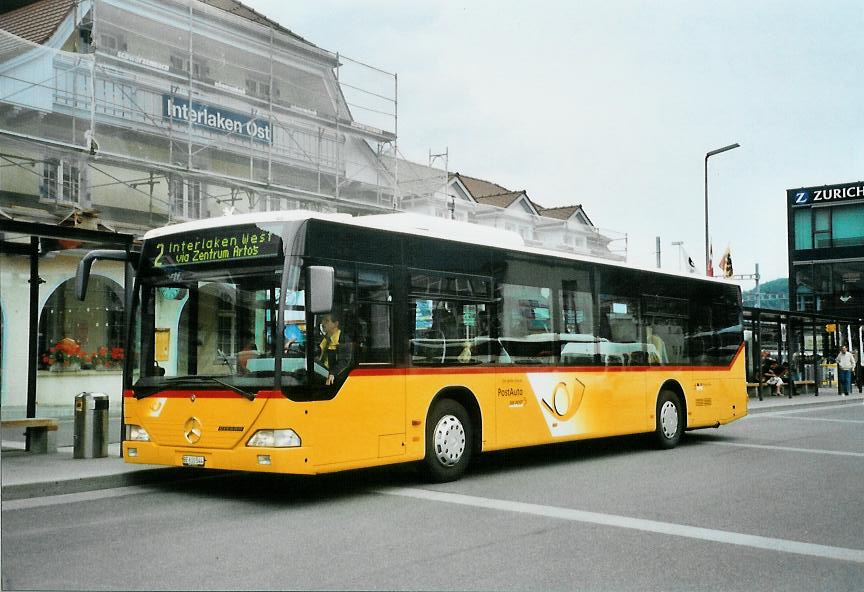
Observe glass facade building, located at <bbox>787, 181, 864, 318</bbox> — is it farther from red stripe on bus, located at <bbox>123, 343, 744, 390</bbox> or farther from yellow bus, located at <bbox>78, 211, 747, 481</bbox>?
yellow bus, located at <bbox>78, 211, 747, 481</bbox>

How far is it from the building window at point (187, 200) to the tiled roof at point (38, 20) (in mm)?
4678

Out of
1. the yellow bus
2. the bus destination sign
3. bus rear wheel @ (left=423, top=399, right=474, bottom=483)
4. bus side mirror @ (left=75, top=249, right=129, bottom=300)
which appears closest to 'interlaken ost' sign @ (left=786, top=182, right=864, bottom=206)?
the yellow bus

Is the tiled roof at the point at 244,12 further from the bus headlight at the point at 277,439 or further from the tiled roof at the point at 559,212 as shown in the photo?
the tiled roof at the point at 559,212

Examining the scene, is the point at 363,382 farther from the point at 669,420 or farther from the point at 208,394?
the point at 669,420

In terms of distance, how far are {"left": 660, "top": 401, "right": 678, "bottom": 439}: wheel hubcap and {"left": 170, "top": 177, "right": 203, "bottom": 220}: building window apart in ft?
39.5

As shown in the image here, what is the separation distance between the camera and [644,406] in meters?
14.3

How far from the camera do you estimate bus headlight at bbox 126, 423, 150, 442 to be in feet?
32.0

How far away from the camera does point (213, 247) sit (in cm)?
957

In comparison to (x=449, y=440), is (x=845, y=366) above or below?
above

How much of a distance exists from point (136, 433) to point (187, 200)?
12.7 m

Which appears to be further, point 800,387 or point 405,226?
point 800,387

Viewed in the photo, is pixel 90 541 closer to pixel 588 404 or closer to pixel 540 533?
pixel 540 533

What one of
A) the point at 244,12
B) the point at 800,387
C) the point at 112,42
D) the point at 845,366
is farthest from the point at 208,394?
the point at 800,387

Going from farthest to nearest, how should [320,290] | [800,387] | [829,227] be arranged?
1. [829,227]
2. [800,387]
3. [320,290]
